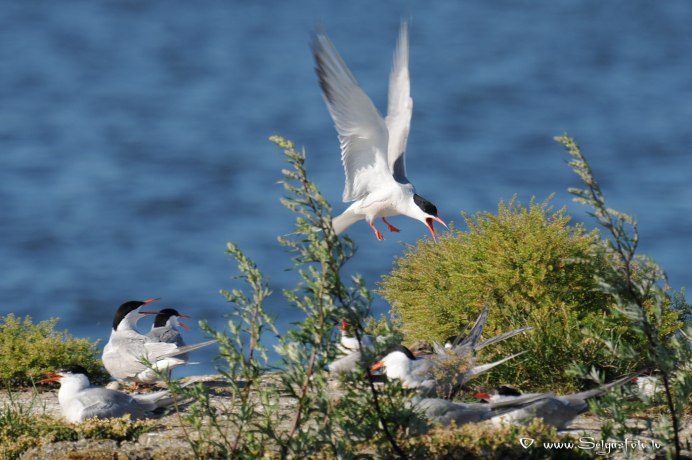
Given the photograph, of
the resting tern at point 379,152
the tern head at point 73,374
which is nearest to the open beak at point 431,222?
the resting tern at point 379,152

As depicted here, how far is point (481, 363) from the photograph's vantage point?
29.6ft

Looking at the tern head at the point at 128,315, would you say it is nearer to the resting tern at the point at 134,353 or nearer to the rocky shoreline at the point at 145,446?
the resting tern at the point at 134,353

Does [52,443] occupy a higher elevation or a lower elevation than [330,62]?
lower

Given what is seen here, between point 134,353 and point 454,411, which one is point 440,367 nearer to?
point 454,411

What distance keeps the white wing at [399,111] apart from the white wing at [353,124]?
282 millimetres

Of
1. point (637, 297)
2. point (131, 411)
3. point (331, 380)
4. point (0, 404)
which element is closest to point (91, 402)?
point (131, 411)

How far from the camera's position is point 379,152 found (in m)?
10.4

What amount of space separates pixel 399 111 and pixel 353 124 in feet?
2.25

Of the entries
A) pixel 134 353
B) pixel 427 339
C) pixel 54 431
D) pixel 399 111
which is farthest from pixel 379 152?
pixel 54 431

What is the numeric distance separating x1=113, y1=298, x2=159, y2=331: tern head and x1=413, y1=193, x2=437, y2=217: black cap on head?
9.30 feet

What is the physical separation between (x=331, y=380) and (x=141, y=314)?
190 centimetres

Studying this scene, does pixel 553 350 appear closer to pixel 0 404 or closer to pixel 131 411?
pixel 131 411

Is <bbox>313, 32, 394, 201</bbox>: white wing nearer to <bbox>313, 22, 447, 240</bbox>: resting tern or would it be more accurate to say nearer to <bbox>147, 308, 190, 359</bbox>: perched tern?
<bbox>313, 22, 447, 240</bbox>: resting tern

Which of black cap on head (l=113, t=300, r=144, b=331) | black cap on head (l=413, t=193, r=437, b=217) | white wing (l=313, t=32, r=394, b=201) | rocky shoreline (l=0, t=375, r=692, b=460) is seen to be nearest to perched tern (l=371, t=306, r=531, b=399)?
rocky shoreline (l=0, t=375, r=692, b=460)
